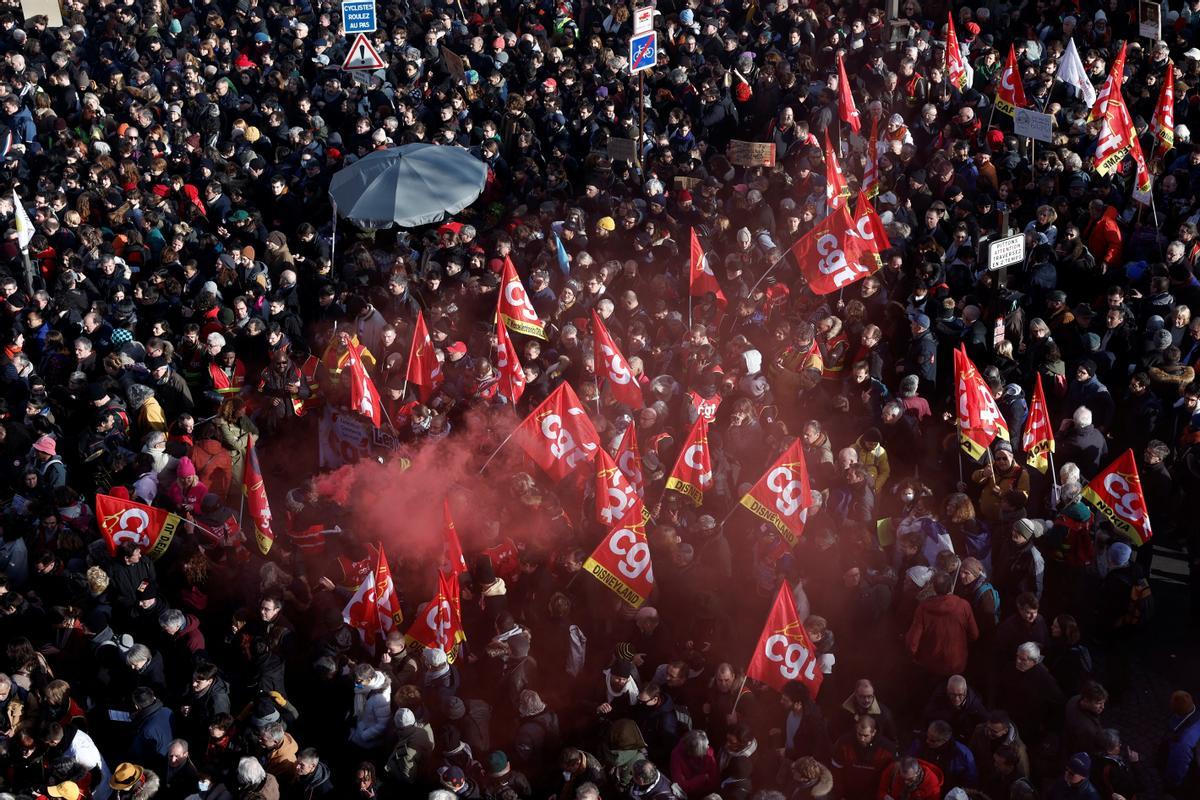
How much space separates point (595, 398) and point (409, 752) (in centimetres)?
440

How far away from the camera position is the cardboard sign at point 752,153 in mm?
16391

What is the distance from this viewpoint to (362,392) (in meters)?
12.0

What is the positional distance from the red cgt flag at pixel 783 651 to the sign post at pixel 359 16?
12256mm

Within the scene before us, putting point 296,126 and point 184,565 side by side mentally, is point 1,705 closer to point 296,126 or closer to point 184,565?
point 184,565

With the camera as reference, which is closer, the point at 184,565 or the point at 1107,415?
the point at 184,565

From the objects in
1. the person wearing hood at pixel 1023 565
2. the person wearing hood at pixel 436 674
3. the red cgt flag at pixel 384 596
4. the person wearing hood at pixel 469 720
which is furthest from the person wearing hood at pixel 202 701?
the person wearing hood at pixel 1023 565

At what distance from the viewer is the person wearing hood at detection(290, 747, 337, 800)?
335 inches

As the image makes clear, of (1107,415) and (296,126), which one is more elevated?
(1107,415)

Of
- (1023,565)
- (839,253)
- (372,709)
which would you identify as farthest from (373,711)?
(839,253)

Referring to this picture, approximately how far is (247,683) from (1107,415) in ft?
26.3

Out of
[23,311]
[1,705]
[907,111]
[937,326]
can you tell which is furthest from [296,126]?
[1,705]

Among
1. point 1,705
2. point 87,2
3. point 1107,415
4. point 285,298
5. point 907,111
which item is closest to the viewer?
point 1,705

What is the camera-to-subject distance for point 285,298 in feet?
47.2

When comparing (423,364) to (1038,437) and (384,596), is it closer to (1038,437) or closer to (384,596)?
(384,596)
